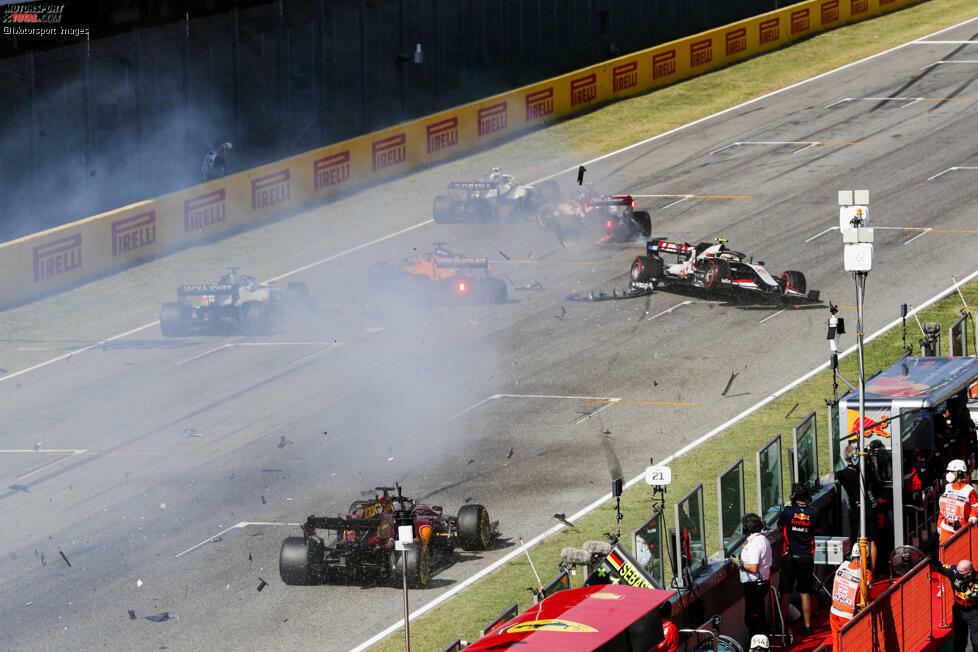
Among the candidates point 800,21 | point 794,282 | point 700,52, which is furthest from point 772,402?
point 800,21

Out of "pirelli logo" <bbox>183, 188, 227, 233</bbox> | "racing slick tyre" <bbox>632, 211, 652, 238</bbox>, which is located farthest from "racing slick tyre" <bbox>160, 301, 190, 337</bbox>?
"racing slick tyre" <bbox>632, 211, 652, 238</bbox>

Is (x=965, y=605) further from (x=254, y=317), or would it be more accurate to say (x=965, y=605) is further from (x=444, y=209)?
(x=444, y=209)

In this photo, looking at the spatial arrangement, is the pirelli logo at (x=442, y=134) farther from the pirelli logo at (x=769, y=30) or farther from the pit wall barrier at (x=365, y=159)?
the pirelli logo at (x=769, y=30)

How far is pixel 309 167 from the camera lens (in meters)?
44.2

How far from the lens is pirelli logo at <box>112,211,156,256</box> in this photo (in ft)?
128

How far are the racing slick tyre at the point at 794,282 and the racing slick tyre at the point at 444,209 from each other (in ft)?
38.3

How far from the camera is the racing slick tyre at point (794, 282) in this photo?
108 feet

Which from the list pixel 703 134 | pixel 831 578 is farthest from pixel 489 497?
pixel 703 134

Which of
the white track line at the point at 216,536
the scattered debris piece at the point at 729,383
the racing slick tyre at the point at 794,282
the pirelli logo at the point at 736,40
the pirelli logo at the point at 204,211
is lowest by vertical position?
the white track line at the point at 216,536

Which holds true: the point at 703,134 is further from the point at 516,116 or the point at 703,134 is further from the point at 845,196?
the point at 845,196

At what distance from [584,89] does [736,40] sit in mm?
7650

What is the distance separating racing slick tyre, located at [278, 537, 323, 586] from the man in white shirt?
6710mm

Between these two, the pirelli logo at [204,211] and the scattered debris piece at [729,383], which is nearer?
the scattered debris piece at [729,383]

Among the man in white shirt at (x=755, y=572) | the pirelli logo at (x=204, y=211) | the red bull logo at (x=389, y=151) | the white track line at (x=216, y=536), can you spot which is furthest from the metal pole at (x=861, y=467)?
the red bull logo at (x=389, y=151)
